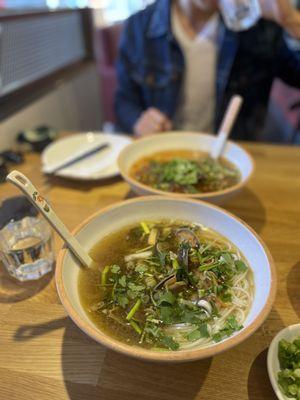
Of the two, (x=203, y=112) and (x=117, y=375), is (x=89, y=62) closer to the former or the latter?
(x=203, y=112)

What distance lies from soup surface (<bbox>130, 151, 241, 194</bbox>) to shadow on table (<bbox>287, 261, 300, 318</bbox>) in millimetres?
359

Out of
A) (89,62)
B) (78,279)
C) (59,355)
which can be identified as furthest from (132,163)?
(89,62)

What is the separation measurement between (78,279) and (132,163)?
620 millimetres

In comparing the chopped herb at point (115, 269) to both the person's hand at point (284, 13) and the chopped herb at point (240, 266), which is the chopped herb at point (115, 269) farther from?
the person's hand at point (284, 13)

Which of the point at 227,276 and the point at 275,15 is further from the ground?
the point at 275,15

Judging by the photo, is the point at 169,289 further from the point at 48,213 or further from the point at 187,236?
the point at 48,213

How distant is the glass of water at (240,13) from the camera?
1.63 metres

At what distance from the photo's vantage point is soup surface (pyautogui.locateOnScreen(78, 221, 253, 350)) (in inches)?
26.2

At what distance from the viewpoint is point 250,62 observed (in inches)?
78.7

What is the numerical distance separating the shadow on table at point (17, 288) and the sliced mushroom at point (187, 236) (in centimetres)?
38

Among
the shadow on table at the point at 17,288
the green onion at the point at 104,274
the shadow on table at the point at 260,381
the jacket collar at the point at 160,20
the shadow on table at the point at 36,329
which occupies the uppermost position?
the jacket collar at the point at 160,20

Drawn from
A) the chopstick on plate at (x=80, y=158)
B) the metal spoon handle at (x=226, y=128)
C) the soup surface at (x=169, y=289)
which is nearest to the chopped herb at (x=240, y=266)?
the soup surface at (x=169, y=289)

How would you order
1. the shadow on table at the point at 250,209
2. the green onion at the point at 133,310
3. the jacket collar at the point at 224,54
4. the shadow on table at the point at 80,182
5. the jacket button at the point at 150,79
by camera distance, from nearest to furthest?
the green onion at the point at 133,310 < the shadow on table at the point at 250,209 < the shadow on table at the point at 80,182 < the jacket collar at the point at 224,54 < the jacket button at the point at 150,79

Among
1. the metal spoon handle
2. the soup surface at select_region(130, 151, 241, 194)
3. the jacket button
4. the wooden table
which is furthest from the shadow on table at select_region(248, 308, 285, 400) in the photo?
the jacket button
